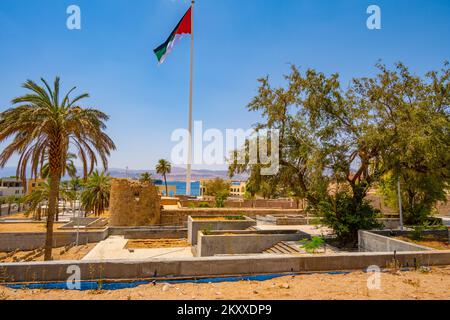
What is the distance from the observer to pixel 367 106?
15359mm

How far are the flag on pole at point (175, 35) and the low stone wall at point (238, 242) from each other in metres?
23.6

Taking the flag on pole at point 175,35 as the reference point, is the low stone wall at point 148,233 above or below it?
below

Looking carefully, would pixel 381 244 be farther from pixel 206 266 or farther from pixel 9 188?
pixel 9 188

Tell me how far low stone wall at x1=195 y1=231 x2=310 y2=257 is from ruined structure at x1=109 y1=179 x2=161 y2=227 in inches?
397

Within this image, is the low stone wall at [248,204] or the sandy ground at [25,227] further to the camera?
the low stone wall at [248,204]

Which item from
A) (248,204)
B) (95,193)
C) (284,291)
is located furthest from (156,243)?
(95,193)

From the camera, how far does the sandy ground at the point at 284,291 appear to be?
632cm

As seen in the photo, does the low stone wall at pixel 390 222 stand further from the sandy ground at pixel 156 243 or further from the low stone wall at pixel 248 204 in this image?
the sandy ground at pixel 156 243

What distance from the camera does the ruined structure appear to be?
23.8m

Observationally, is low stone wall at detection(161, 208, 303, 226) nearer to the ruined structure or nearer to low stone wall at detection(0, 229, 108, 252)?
the ruined structure

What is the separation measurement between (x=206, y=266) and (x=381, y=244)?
28.8 ft

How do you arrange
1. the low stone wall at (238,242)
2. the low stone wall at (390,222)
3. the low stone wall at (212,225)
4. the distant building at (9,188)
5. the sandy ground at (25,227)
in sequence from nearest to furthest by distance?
the low stone wall at (238,242) → the low stone wall at (212,225) → the sandy ground at (25,227) → the low stone wall at (390,222) → the distant building at (9,188)

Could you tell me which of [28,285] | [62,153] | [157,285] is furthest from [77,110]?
[157,285]

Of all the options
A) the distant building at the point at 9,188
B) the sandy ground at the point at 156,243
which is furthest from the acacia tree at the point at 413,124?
the distant building at the point at 9,188
